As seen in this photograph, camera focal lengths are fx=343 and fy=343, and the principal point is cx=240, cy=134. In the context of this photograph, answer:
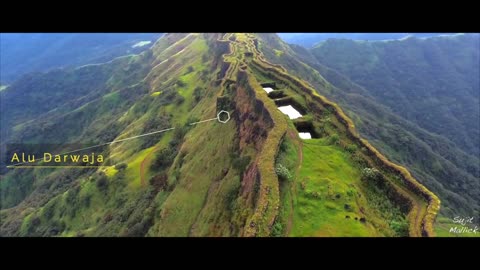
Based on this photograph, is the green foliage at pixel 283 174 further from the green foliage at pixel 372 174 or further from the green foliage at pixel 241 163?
the green foliage at pixel 241 163

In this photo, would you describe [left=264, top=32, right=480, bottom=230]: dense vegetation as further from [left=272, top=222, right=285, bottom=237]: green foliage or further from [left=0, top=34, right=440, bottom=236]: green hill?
[left=272, top=222, right=285, bottom=237]: green foliage

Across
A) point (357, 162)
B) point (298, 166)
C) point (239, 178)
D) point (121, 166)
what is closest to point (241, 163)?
point (239, 178)

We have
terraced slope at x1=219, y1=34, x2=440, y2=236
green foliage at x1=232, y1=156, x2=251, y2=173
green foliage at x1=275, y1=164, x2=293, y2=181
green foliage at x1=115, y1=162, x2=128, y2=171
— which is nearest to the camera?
terraced slope at x1=219, y1=34, x2=440, y2=236

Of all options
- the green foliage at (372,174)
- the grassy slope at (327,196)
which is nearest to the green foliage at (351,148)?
the grassy slope at (327,196)

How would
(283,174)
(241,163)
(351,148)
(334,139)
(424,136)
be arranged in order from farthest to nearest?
(424,136) → (241,163) → (334,139) → (351,148) → (283,174)

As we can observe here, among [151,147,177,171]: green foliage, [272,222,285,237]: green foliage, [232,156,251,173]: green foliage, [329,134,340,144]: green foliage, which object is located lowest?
[151,147,177,171]: green foliage

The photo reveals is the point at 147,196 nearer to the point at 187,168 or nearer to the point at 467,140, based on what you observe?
the point at 187,168

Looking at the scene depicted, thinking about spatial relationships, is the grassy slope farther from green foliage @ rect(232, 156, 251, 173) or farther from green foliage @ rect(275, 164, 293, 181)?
green foliage @ rect(232, 156, 251, 173)

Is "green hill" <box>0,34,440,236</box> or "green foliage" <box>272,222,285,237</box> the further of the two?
"green hill" <box>0,34,440,236</box>

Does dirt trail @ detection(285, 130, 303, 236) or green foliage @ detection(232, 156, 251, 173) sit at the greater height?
dirt trail @ detection(285, 130, 303, 236)

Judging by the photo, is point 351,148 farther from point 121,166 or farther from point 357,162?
point 121,166

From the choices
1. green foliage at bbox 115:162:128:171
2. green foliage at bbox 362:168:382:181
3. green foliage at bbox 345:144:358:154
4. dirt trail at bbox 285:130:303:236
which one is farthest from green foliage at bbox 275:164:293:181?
green foliage at bbox 115:162:128:171

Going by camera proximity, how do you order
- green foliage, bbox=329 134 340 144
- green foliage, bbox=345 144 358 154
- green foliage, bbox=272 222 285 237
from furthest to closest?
green foliage, bbox=329 134 340 144
green foliage, bbox=345 144 358 154
green foliage, bbox=272 222 285 237
